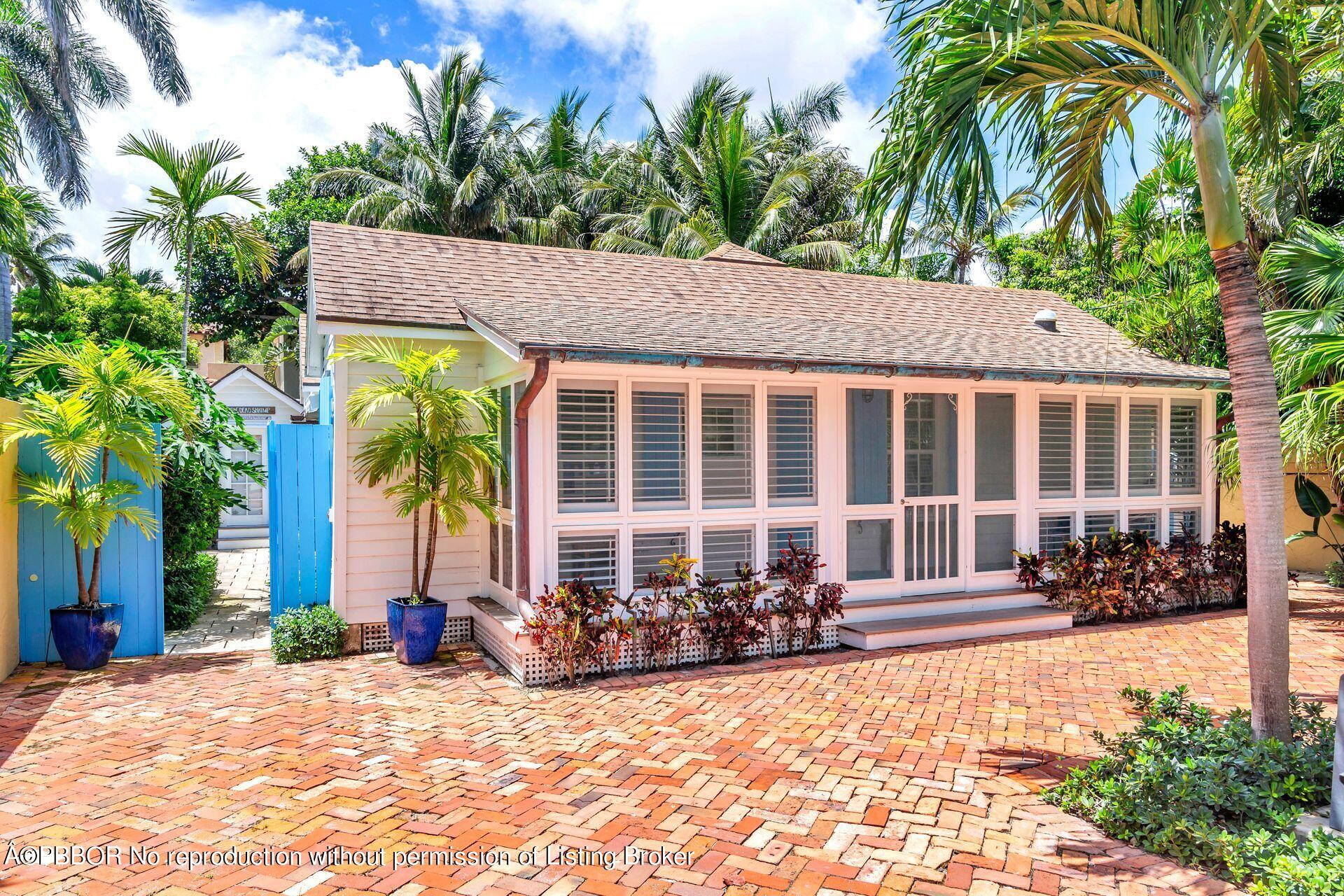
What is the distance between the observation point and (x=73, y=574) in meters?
7.18

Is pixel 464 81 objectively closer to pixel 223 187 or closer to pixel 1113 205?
pixel 223 187

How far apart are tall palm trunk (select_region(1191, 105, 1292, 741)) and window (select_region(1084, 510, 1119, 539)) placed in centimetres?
520

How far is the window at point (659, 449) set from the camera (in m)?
7.21

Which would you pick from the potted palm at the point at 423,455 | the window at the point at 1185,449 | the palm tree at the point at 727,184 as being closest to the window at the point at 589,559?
the potted palm at the point at 423,455

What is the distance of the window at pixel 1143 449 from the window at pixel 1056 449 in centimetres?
90

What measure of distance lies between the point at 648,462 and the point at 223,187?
7088 mm

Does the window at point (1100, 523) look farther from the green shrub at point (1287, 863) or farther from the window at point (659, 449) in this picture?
the green shrub at point (1287, 863)

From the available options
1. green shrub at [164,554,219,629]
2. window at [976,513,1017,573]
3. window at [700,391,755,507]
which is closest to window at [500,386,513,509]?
window at [700,391,755,507]

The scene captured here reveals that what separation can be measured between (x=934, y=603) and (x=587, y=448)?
389 centimetres

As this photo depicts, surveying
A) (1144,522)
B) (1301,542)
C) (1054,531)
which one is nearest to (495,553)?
(1054,531)

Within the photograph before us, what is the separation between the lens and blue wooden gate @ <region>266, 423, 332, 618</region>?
7895mm

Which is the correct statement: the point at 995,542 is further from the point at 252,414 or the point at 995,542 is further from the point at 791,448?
the point at 252,414

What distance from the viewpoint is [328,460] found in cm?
809

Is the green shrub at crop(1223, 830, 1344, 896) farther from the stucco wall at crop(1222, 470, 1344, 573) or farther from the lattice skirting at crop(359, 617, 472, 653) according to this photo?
the stucco wall at crop(1222, 470, 1344, 573)
